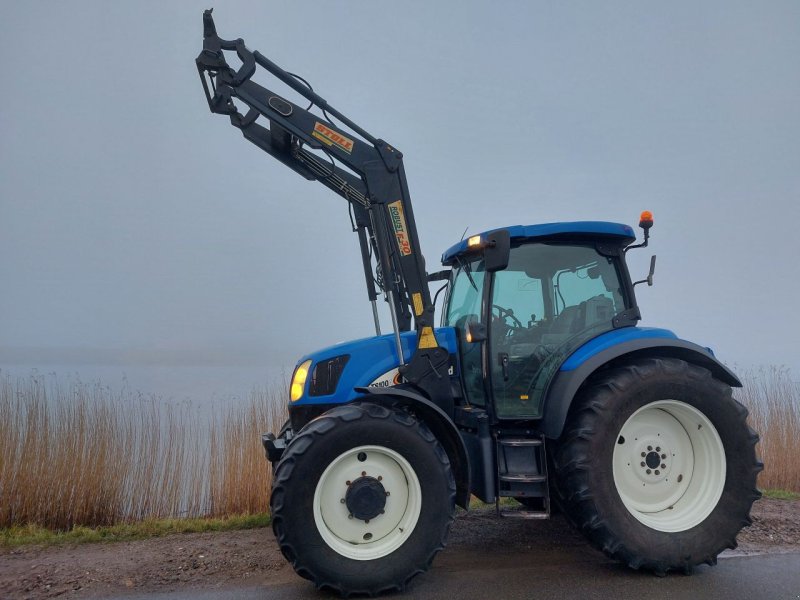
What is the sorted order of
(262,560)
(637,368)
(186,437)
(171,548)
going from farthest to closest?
1. (186,437)
2. (171,548)
3. (262,560)
4. (637,368)

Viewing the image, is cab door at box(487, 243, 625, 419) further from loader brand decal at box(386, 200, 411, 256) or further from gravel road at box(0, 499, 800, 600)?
gravel road at box(0, 499, 800, 600)

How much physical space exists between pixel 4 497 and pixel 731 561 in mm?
6083

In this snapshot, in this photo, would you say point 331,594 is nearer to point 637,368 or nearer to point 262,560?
point 262,560

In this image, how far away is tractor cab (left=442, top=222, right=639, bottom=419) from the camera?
443 cm

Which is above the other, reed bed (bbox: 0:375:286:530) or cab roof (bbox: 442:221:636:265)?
cab roof (bbox: 442:221:636:265)

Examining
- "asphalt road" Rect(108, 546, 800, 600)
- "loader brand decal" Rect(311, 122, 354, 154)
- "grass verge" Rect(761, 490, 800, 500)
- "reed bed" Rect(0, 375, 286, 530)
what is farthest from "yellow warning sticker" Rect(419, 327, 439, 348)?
"grass verge" Rect(761, 490, 800, 500)

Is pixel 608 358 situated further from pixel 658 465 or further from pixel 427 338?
pixel 427 338

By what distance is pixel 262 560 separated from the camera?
4637 millimetres

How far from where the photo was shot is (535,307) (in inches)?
181

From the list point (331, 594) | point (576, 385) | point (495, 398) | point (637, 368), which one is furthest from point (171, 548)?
point (637, 368)

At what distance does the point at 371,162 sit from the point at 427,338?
124 cm

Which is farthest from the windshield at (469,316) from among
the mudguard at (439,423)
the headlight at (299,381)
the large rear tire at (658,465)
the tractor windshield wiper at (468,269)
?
the headlight at (299,381)

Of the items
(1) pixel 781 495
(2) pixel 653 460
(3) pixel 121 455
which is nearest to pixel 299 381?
(2) pixel 653 460

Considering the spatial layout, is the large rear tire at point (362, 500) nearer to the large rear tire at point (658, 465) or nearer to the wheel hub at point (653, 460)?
the large rear tire at point (658, 465)
